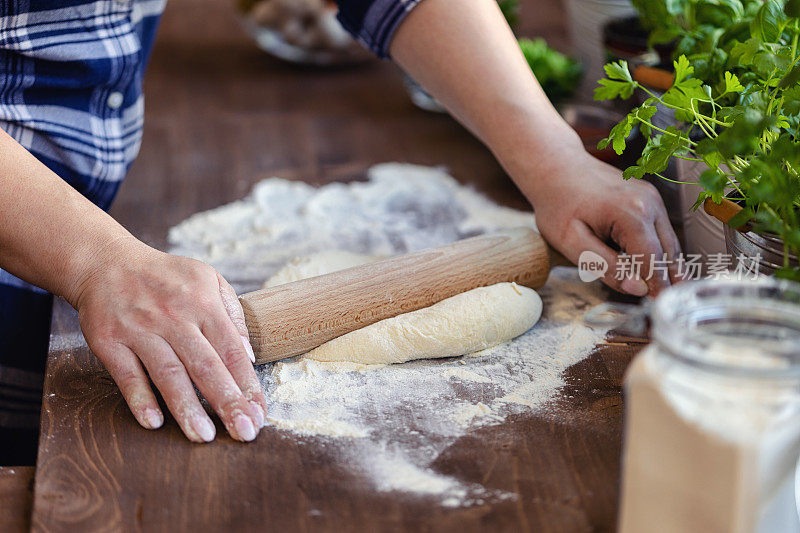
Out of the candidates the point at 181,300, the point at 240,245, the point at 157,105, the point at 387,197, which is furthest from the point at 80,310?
the point at 157,105

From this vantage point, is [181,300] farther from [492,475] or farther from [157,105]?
[157,105]

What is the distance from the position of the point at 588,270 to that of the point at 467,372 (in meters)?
0.30

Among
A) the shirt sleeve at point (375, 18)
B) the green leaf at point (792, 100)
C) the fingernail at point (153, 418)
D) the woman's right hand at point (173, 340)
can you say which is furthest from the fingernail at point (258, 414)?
the shirt sleeve at point (375, 18)

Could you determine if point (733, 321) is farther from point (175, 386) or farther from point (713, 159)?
point (175, 386)

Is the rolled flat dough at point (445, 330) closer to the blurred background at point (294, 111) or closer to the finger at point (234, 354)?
the finger at point (234, 354)

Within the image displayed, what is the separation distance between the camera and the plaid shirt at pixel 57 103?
1.25m

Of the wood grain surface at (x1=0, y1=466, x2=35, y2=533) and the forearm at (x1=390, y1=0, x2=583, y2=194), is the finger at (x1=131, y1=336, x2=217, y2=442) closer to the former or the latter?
the wood grain surface at (x1=0, y1=466, x2=35, y2=533)

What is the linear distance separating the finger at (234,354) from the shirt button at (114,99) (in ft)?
2.06

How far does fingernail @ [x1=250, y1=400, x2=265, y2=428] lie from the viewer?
3.06 ft

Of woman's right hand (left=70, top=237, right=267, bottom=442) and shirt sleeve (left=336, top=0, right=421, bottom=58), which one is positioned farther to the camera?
shirt sleeve (left=336, top=0, right=421, bottom=58)

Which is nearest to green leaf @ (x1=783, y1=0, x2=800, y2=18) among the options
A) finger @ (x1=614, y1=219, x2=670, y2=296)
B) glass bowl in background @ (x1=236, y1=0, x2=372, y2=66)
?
finger @ (x1=614, y1=219, x2=670, y2=296)

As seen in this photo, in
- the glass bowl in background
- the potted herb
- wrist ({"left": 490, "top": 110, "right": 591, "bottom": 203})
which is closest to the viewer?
the potted herb

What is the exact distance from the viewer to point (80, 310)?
1.01 meters

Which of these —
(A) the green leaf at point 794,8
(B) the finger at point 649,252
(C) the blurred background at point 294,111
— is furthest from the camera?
Answer: (C) the blurred background at point 294,111
